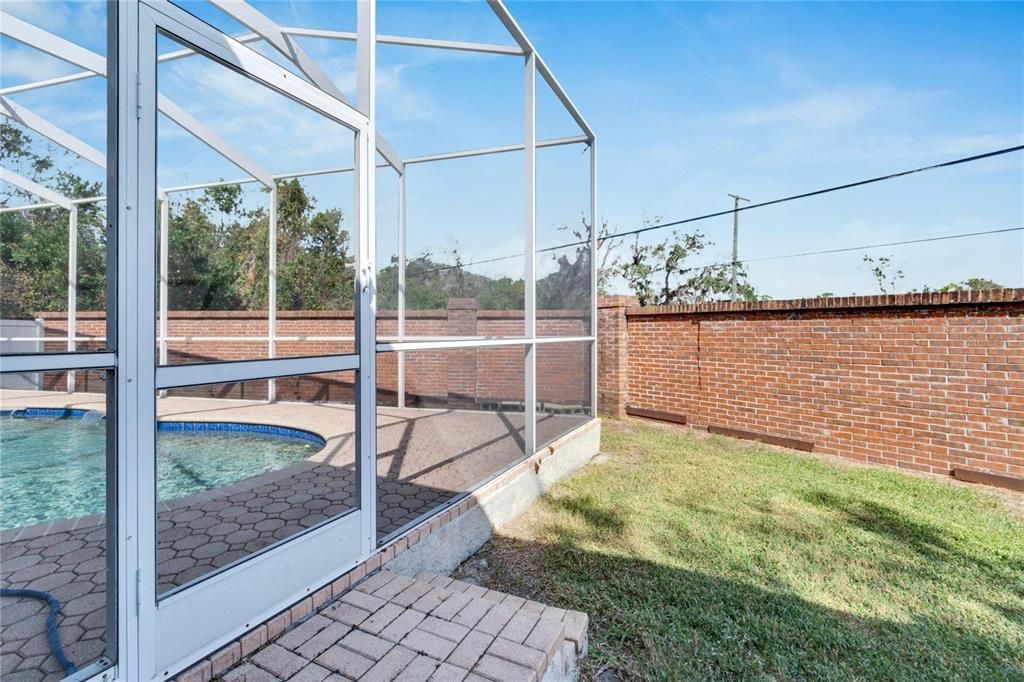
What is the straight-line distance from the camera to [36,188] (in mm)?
1703

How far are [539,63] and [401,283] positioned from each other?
10.1 feet

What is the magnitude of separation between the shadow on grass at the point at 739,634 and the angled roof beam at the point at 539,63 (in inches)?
142

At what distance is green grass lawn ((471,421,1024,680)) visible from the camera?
1.99 meters

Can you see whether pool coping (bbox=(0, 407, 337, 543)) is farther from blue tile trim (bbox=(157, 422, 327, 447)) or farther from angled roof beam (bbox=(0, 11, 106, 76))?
angled roof beam (bbox=(0, 11, 106, 76))

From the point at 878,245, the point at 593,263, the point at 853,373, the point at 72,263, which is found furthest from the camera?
the point at 878,245

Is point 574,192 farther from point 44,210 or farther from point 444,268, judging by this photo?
point 44,210

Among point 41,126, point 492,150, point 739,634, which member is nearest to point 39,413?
point 41,126

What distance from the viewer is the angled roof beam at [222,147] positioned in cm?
289

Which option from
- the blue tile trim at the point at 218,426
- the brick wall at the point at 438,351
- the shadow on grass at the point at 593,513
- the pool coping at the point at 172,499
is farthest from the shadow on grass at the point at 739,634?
the blue tile trim at the point at 218,426

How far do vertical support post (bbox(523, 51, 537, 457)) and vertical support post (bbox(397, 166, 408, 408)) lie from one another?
206 centimetres

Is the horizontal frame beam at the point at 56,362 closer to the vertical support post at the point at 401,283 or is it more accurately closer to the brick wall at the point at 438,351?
the brick wall at the point at 438,351

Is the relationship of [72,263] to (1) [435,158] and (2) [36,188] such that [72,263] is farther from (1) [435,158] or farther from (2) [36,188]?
(1) [435,158]

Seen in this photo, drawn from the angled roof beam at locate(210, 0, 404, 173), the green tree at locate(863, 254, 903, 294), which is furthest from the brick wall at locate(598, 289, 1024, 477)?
the green tree at locate(863, 254, 903, 294)

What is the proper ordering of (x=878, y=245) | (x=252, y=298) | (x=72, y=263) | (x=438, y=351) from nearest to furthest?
1. (x=72, y=263)
2. (x=252, y=298)
3. (x=438, y=351)
4. (x=878, y=245)
